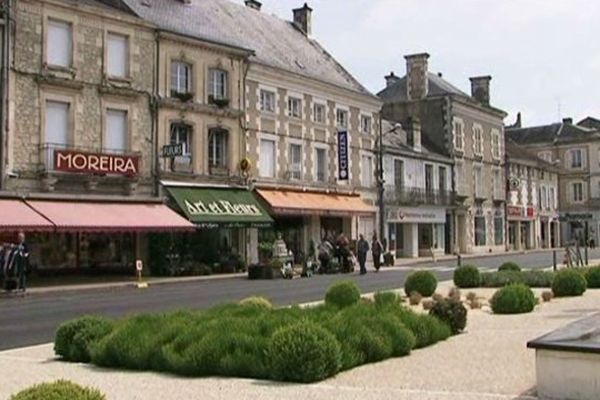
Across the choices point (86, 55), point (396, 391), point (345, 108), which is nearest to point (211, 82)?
point (86, 55)

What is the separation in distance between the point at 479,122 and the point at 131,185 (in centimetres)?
3073

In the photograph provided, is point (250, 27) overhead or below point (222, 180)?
overhead

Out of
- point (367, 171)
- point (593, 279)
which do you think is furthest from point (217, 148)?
point (593, 279)

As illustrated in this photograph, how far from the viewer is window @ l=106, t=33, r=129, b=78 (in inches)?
1049

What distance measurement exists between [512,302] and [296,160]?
21.0 metres

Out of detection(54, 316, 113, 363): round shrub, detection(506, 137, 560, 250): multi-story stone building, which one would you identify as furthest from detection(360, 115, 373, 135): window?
detection(54, 316, 113, 363): round shrub

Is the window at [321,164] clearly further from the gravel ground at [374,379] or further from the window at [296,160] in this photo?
the gravel ground at [374,379]

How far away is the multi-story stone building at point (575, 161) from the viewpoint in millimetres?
73438

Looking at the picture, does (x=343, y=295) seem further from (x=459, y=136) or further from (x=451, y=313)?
(x=459, y=136)

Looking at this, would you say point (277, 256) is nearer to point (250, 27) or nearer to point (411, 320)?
point (250, 27)

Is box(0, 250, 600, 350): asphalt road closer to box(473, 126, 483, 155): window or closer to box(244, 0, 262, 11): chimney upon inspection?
box(244, 0, 262, 11): chimney

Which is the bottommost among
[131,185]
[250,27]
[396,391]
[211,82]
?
[396,391]

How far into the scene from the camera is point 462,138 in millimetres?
49375

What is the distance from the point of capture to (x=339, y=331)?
9117 mm
